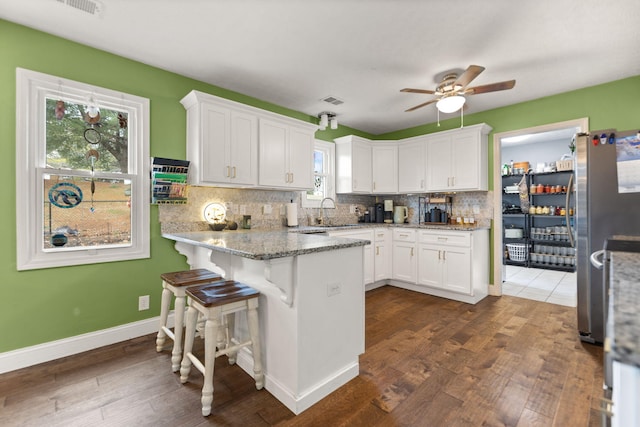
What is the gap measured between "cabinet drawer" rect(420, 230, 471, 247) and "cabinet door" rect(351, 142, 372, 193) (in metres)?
1.21

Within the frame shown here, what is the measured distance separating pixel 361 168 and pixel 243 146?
219cm

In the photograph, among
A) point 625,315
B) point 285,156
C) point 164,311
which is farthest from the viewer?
point 285,156

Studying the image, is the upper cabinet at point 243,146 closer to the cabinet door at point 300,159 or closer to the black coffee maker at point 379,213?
the cabinet door at point 300,159

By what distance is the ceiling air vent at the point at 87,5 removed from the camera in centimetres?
200

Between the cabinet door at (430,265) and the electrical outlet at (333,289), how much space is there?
251 cm

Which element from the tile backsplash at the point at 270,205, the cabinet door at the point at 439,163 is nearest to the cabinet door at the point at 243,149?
the tile backsplash at the point at 270,205

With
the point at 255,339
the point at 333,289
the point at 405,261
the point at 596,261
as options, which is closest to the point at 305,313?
the point at 333,289

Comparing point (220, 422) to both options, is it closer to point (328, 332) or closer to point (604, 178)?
point (328, 332)

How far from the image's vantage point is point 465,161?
409 cm

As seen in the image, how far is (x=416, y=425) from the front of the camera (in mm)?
1619

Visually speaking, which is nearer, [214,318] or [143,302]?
[214,318]

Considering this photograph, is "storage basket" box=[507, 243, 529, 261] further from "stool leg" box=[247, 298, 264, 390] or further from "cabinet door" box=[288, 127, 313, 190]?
"stool leg" box=[247, 298, 264, 390]

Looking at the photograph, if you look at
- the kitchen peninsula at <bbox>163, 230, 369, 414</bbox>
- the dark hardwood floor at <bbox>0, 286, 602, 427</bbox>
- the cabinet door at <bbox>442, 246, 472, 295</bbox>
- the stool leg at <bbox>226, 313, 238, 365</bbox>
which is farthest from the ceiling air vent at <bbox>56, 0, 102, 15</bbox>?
the cabinet door at <bbox>442, 246, 472, 295</bbox>

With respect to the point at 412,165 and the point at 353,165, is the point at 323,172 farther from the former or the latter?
the point at 412,165
